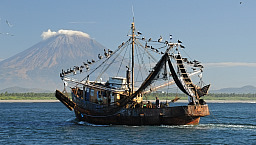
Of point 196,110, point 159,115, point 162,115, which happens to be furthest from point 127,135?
point 196,110

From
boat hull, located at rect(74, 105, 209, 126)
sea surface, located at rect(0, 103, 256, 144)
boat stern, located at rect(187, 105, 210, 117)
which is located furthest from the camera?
boat hull, located at rect(74, 105, 209, 126)

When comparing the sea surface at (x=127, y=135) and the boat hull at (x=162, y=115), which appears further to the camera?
the boat hull at (x=162, y=115)

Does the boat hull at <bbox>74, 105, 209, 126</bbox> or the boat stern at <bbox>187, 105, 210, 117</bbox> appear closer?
the boat stern at <bbox>187, 105, 210, 117</bbox>

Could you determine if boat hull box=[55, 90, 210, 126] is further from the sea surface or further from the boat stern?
→ the sea surface

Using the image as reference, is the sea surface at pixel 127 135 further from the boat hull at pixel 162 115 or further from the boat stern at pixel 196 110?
the boat stern at pixel 196 110

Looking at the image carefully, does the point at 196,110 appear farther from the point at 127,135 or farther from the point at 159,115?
the point at 127,135

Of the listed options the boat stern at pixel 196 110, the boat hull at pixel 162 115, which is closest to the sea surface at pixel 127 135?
the boat hull at pixel 162 115

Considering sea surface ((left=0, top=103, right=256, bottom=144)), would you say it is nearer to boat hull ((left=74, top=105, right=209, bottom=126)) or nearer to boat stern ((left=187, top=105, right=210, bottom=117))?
boat hull ((left=74, top=105, right=209, bottom=126))

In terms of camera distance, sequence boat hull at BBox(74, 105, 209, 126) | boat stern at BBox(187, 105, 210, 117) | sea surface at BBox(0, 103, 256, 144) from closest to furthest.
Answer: sea surface at BBox(0, 103, 256, 144) → boat stern at BBox(187, 105, 210, 117) → boat hull at BBox(74, 105, 209, 126)

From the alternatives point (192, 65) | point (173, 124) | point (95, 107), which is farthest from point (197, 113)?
point (95, 107)

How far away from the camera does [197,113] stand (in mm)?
49406

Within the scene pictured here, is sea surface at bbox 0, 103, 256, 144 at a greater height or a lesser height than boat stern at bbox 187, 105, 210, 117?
lesser

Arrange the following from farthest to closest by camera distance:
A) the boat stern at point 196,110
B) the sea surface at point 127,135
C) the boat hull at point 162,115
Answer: the boat hull at point 162,115, the boat stern at point 196,110, the sea surface at point 127,135

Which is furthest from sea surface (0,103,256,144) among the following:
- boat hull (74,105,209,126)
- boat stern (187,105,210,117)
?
boat stern (187,105,210,117)
